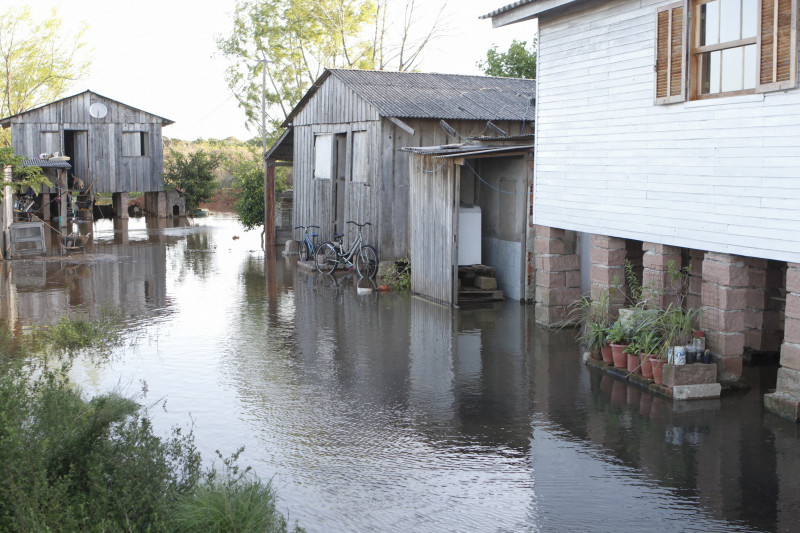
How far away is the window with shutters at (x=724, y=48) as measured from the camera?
29.7 feet

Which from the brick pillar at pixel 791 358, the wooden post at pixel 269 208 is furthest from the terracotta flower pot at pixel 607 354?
the wooden post at pixel 269 208

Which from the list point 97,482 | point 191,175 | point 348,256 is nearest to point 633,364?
point 97,482

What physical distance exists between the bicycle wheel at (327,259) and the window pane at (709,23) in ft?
42.1

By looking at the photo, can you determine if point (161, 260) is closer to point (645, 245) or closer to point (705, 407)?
point (645, 245)

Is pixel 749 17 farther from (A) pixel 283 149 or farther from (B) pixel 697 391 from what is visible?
(A) pixel 283 149

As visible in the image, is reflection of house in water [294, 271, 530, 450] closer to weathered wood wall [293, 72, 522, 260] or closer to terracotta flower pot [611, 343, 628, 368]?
terracotta flower pot [611, 343, 628, 368]

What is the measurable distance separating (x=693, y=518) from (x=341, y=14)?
37.3 metres

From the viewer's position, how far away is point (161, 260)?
23.7 metres

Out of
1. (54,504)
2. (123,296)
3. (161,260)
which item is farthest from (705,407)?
(161,260)

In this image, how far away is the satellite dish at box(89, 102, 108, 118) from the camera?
36281mm

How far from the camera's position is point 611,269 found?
12211 millimetres

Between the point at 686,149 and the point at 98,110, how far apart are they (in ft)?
102

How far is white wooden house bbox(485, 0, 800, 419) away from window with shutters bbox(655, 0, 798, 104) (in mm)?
16

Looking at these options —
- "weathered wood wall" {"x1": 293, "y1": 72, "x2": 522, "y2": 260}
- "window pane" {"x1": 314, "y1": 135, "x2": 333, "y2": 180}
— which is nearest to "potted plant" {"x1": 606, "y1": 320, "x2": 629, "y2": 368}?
"weathered wood wall" {"x1": 293, "y1": 72, "x2": 522, "y2": 260}
